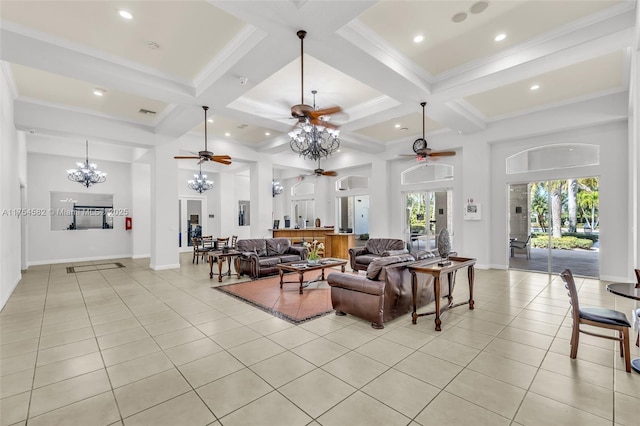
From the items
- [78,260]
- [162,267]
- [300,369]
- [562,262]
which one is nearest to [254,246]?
[162,267]

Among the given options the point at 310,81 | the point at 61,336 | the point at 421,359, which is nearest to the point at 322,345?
the point at 421,359

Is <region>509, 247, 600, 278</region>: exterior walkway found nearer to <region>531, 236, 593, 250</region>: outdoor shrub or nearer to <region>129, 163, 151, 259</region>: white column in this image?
<region>531, 236, 593, 250</region>: outdoor shrub

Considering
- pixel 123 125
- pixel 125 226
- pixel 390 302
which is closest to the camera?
pixel 390 302

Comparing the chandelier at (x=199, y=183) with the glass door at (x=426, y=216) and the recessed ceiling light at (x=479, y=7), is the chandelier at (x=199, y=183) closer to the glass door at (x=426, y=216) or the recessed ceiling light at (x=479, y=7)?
the glass door at (x=426, y=216)

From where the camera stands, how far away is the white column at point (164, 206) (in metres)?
7.87

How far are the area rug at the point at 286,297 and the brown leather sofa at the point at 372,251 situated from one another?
1191 millimetres

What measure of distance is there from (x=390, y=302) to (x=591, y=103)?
6.19m

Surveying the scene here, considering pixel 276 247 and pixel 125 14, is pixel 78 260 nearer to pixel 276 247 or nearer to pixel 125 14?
pixel 276 247

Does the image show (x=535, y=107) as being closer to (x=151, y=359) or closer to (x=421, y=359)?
(x=421, y=359)

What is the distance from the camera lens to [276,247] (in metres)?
7.65

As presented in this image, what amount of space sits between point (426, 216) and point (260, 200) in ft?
17.6

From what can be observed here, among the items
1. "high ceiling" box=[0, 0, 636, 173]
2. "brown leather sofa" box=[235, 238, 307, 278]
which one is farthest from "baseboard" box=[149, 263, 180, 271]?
"high ceiling" box=[0, 0, 636, 173]

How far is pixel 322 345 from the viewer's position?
322 cm

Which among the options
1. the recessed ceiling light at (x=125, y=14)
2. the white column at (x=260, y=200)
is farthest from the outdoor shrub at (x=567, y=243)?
the recessed ceiling light at (x=125, y=14)
